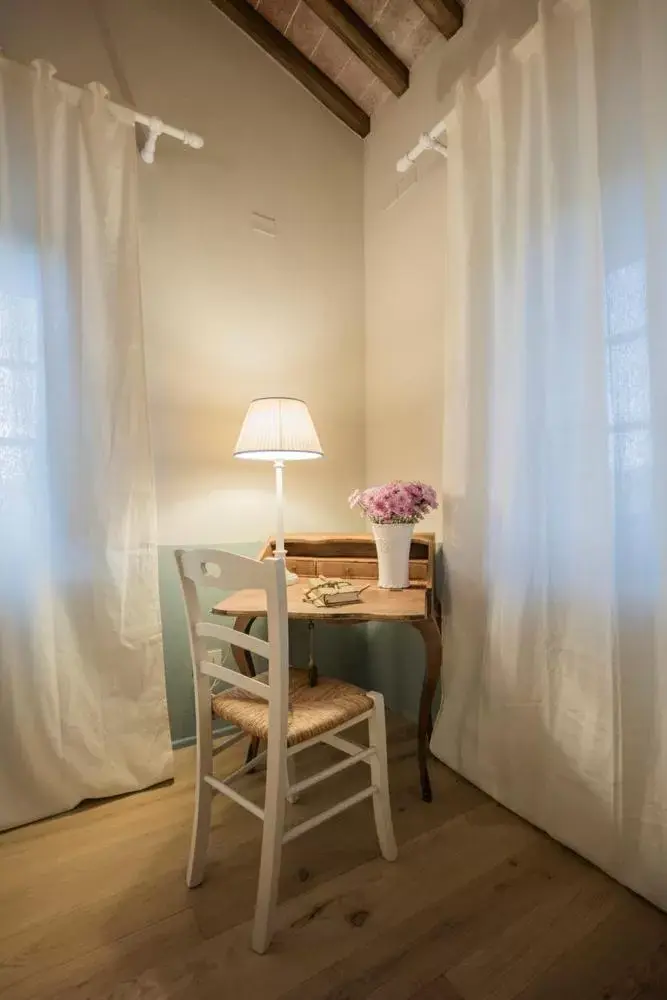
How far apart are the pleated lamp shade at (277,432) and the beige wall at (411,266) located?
573 mm

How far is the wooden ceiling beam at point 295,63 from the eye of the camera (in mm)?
2070

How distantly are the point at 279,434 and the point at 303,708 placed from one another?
34.5 inches

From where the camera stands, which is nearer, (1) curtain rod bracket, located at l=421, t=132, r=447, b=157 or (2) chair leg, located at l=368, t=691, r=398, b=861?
(2) chair leg, located at l=368, t=691, r=398, b=861

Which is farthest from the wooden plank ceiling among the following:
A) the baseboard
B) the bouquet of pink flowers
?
the baseboard

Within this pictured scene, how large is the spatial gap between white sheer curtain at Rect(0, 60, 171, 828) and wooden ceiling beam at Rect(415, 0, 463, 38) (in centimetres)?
118

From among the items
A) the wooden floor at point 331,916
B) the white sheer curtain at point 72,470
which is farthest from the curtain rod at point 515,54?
the wooden floor at point 331,916

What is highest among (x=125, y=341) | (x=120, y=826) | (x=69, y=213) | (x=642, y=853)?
(x=69, y=213)

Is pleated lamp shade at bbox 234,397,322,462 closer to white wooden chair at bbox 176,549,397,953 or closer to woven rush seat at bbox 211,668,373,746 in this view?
white wooden chair at bbox 176,549,397,953

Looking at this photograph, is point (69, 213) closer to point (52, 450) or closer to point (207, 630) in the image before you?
point (52, 450)

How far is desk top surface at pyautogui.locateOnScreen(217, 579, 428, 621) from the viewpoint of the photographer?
4.58 feet

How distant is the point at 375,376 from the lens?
237cm

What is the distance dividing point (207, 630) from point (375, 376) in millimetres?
1550

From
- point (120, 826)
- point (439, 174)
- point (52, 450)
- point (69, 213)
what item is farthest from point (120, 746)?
point (439, 174)

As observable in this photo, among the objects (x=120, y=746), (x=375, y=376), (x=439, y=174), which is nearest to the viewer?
(x=120, y=746)
